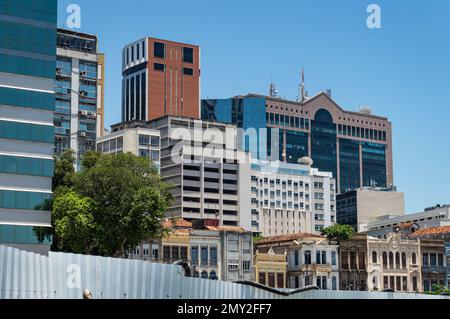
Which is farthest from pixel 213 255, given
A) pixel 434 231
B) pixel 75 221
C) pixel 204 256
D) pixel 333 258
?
pixel 434 231

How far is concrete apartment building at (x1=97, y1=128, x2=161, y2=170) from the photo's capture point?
19175 cm

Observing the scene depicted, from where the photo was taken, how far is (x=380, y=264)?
413ft

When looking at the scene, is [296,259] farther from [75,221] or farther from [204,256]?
[75,221]

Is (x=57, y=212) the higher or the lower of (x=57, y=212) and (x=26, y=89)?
the lower

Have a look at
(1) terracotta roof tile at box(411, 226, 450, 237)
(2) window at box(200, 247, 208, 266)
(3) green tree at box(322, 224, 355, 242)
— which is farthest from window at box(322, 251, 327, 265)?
(1) terracotta roof tile at box(411, 226, 450, 237)

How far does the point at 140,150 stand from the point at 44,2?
10115cm

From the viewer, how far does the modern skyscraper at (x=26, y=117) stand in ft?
289

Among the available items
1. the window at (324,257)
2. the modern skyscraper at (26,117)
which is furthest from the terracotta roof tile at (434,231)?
the modern skyscraper at (26,117)

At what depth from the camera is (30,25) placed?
9181cm

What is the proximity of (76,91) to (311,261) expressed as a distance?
79722 mm
